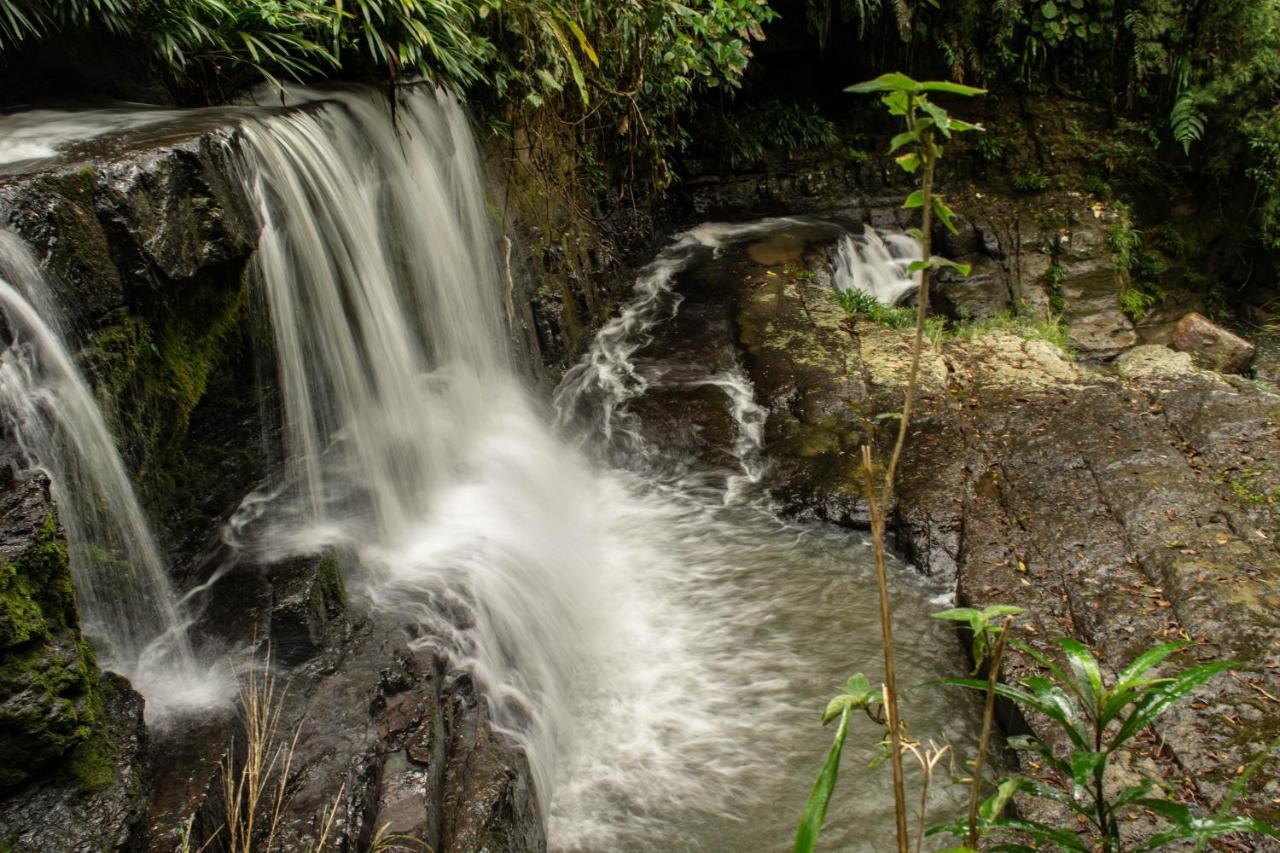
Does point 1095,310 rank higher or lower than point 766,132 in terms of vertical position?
lower

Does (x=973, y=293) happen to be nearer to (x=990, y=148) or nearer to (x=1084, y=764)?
(x=990, y=148)

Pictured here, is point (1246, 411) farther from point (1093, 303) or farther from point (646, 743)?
point (646, 743)

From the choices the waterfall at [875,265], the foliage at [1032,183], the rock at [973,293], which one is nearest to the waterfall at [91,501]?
the waterfall at [875,265]

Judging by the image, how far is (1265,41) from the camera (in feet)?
30.2

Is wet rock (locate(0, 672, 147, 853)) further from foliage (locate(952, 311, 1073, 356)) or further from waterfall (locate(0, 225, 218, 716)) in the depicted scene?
foliage (locate(952, 311, 1073, 356))

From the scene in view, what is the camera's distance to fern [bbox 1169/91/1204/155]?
953 cm

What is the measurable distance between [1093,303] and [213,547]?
8445mm

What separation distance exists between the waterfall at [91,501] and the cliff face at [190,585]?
0.45 ft

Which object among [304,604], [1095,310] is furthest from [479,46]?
[1095,310]

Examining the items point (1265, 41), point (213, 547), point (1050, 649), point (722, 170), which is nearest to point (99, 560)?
point (213, 547)

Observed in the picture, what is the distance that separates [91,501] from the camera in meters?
3.26

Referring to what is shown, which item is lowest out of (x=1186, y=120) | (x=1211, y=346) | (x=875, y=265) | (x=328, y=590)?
(x=1211, y=346)

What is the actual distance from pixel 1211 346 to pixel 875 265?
3.30m

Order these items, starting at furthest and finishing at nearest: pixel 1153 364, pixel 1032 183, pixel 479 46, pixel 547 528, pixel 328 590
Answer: pixel 1032 183, pixel 1153 364, pixel 479 46, pixel 547 528, pixel 328 590
